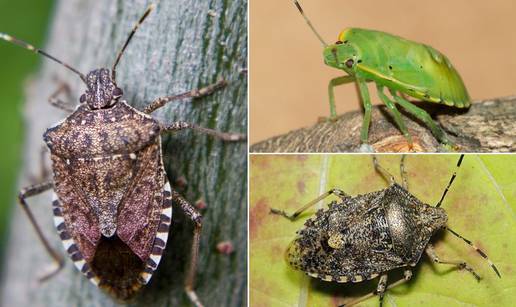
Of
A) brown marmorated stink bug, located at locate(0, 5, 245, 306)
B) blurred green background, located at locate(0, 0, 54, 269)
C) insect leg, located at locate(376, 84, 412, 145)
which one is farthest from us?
blurred green background, located at locate(0, 0, 54, 269)

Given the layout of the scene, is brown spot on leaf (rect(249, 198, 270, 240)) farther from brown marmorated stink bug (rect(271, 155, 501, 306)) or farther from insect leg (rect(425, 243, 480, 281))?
insect leg (rect(425, 243, 480, 281))

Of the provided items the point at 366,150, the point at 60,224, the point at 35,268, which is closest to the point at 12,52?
the point at 35,268

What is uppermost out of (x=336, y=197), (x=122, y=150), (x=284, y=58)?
(x=284, y=58)

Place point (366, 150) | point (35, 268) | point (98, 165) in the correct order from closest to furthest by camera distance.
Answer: point (366, 150) → point (98, 165) → point (35, 268)

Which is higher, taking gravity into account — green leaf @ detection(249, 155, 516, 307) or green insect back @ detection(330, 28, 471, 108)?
green insect back @ detection(330, 28, 471, 108)

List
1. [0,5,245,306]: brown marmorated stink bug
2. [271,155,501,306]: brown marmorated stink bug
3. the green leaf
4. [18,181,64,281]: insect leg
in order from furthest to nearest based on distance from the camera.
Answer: [18,181,64,281]: insect leg
[271,155,501,306]: brown marmorated stink bug
[0,5,245,306]: brown marmorated stink bug
the green leaf

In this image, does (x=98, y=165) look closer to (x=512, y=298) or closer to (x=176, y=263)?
(x=176, y=263)

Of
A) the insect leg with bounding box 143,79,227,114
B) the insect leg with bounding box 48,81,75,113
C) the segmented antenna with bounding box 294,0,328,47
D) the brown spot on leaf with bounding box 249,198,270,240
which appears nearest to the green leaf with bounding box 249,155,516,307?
the brown spot on leaf with bounding box 249,198,270,240

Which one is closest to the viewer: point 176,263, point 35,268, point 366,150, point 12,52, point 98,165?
point 366,150
